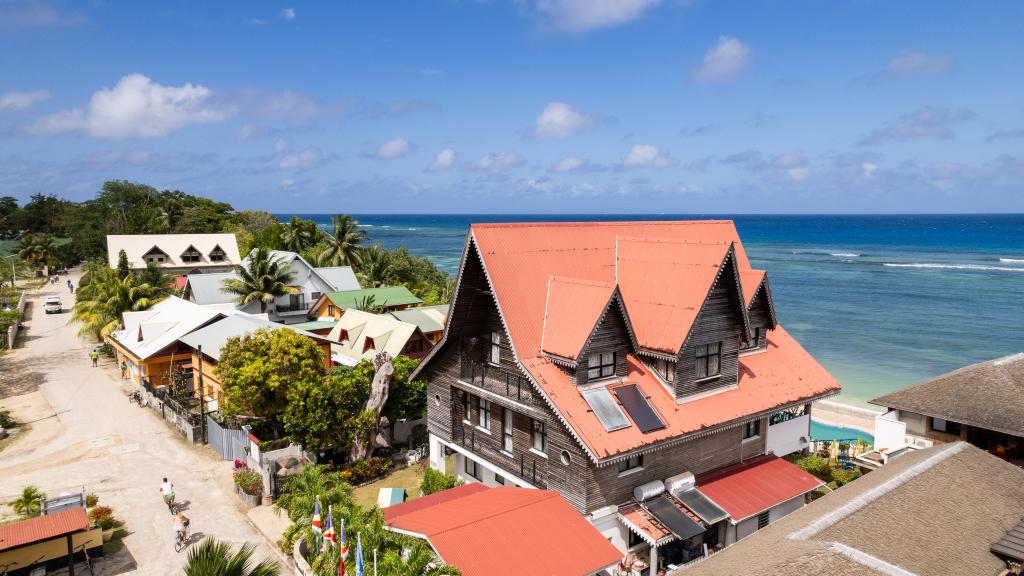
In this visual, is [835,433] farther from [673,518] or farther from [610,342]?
[610,342]

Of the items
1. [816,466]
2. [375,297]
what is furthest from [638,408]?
[375,297]

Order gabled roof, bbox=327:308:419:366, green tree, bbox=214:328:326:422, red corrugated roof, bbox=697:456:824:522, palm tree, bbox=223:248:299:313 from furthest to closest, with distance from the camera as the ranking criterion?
palm tree, bbox=223:248:299:313, gabled roof, bbox=327:308:419:366, green tree, bbox=214:328:326:422, red corrugated roof, bbox=697:456:824:522

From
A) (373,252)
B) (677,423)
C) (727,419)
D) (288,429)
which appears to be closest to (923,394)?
(727,419)

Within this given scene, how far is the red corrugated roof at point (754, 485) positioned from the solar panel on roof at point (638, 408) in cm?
332

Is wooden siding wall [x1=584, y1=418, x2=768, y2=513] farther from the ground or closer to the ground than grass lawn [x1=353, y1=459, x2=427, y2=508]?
farther from the ground

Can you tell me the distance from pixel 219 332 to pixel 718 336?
30569 mm

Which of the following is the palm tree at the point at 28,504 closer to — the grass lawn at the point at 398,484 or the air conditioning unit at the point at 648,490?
the grass lawn at the point at 398,484

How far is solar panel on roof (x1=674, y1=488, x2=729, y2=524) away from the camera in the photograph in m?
20.2

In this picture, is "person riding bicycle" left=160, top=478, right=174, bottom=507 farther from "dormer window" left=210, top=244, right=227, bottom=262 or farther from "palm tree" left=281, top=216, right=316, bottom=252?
"dormer window" left=210, top=244, right=227, bottom=262

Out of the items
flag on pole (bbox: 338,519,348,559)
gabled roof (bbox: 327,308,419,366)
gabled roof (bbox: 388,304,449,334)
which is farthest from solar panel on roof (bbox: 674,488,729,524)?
gabled roof (bbox: 388,304,449,334)

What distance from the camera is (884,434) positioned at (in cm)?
2588

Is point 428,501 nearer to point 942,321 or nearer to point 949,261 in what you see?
point 942,321

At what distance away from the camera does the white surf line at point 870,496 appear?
1539cm

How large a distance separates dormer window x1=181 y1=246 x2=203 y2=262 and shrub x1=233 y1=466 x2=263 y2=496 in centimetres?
6502
